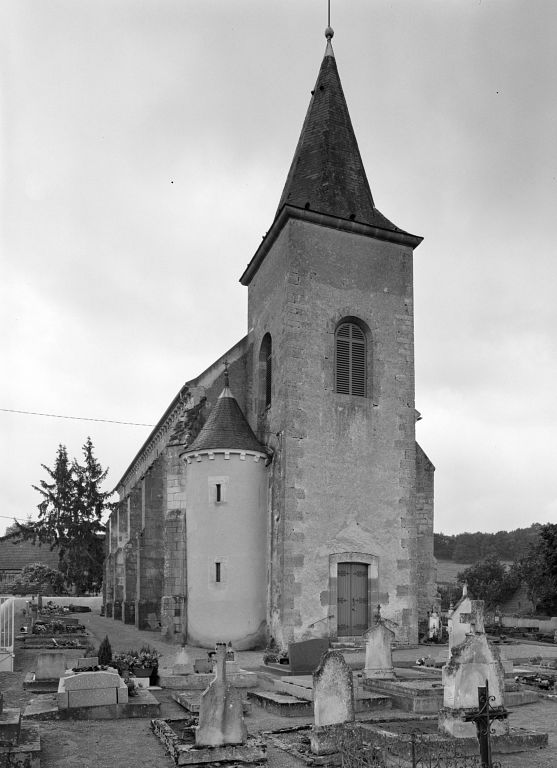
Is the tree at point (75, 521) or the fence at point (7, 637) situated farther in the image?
the tree at point (75, 521)

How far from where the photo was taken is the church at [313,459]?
22.6m

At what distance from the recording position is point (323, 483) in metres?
22.8

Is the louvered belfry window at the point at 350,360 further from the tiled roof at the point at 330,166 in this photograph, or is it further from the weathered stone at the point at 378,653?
the weathered stone at the point at 378,653

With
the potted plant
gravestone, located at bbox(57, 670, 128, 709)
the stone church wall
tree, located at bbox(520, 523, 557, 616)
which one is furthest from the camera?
tree, located at bbox(520, 523, 557, 616)

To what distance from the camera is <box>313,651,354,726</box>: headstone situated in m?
9.88

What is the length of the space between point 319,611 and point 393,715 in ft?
33.9

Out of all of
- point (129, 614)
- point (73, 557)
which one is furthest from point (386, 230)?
point (73, 557)

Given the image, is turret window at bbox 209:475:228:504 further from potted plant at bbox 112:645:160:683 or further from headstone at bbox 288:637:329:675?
potted plant at bbox 112:645:160:683

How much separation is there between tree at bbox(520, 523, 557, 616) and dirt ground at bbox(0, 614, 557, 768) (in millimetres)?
23251

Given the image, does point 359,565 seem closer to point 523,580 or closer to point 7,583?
point 523,580

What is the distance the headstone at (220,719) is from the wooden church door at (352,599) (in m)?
13.7

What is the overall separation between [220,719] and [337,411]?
15.0 metres

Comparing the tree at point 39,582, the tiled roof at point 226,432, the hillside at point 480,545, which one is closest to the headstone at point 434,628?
the tiled roof at point 226,432

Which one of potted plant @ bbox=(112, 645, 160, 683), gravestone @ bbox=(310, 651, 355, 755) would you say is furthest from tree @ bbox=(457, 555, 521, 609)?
gravestone @ bbox=(310, 651, 355, 755)
